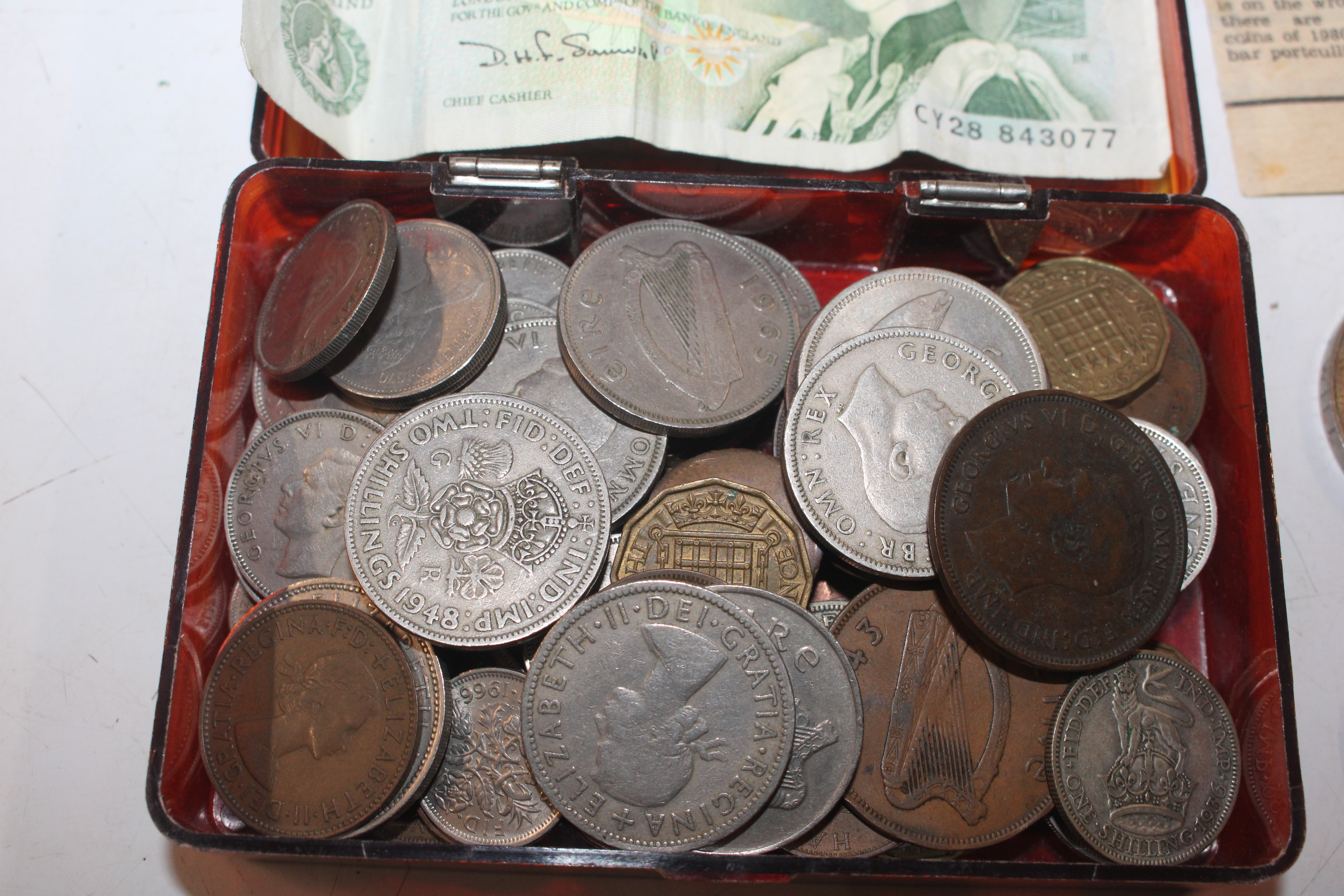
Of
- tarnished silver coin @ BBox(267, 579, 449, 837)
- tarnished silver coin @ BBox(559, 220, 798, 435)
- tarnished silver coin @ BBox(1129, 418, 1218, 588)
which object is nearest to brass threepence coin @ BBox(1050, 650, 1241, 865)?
tarnished silver coin @ BBox(1129, 418, 1218, 588)

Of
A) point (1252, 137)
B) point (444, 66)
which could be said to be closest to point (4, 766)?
point (444, 66)

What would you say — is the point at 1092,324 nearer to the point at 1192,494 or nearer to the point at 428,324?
the point at 1192,494

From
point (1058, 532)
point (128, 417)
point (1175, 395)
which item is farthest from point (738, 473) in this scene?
point (128, 417)

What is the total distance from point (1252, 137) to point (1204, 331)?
2.45ft

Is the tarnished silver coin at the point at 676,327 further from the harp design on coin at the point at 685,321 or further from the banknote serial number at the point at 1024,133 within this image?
the banknote serial number at the point at 1024,133

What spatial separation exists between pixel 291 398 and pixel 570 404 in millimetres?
560

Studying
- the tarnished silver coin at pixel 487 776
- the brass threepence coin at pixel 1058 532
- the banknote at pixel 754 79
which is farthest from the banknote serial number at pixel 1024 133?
the tarnished silver coin at pixel 487 776

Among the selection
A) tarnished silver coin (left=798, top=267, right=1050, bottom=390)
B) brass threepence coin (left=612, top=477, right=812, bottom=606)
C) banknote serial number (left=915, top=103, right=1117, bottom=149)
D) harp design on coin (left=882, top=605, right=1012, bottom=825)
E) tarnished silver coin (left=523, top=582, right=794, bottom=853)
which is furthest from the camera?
banknote serial number (left=915, top=103, right=1117, bottom=149)

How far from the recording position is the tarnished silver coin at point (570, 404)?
1.66 m

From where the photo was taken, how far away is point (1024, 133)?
2055 mm

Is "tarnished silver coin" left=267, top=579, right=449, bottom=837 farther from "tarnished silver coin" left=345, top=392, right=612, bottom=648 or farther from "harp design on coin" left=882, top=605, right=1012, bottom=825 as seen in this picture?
"harp design on coin" left=882, top=605, right=1012, bottom=825

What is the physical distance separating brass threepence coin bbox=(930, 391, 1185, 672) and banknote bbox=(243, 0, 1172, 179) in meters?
0.81

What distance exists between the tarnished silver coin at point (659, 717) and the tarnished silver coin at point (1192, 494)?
0.83m

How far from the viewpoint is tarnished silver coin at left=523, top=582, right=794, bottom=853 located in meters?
1.39
